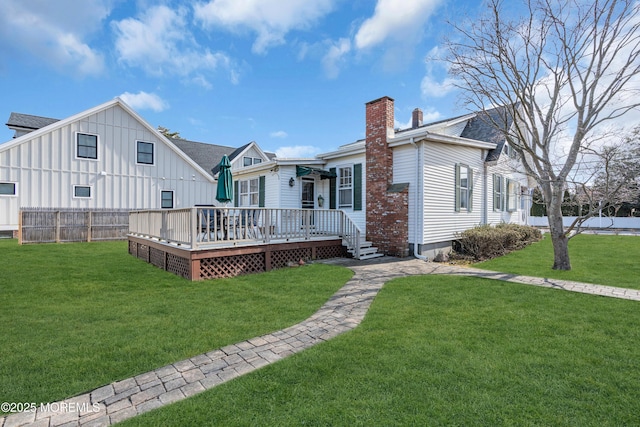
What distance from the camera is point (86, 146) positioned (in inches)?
675

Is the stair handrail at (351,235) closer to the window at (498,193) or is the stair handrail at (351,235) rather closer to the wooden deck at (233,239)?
the wooden deck at (233,239)

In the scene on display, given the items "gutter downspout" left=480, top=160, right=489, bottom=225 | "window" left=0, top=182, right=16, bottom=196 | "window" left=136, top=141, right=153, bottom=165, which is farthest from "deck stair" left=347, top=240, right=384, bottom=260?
"window" left=0, top=182, right=16, bottom=196

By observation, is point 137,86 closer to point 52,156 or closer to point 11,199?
point 52,156

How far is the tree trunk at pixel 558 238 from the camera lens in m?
8.13

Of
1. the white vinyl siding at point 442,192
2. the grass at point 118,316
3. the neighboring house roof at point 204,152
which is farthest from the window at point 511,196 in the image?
the neighboring house roof at point 204,152

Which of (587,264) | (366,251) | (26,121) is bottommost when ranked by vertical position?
(587,264)

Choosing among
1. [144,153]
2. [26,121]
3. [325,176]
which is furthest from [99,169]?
[325,176]

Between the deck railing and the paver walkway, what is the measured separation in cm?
332

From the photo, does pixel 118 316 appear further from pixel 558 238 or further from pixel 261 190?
pixel 558 238

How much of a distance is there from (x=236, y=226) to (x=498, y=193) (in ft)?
37.6

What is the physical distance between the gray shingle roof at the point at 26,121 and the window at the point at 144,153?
657 cm

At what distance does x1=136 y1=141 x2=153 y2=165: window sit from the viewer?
1878cm

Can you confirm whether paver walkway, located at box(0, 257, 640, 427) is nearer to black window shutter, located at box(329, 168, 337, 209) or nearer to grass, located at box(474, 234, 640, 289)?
grass, located at box(474, 234, 640, 289)

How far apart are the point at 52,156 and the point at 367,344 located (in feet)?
64.1
